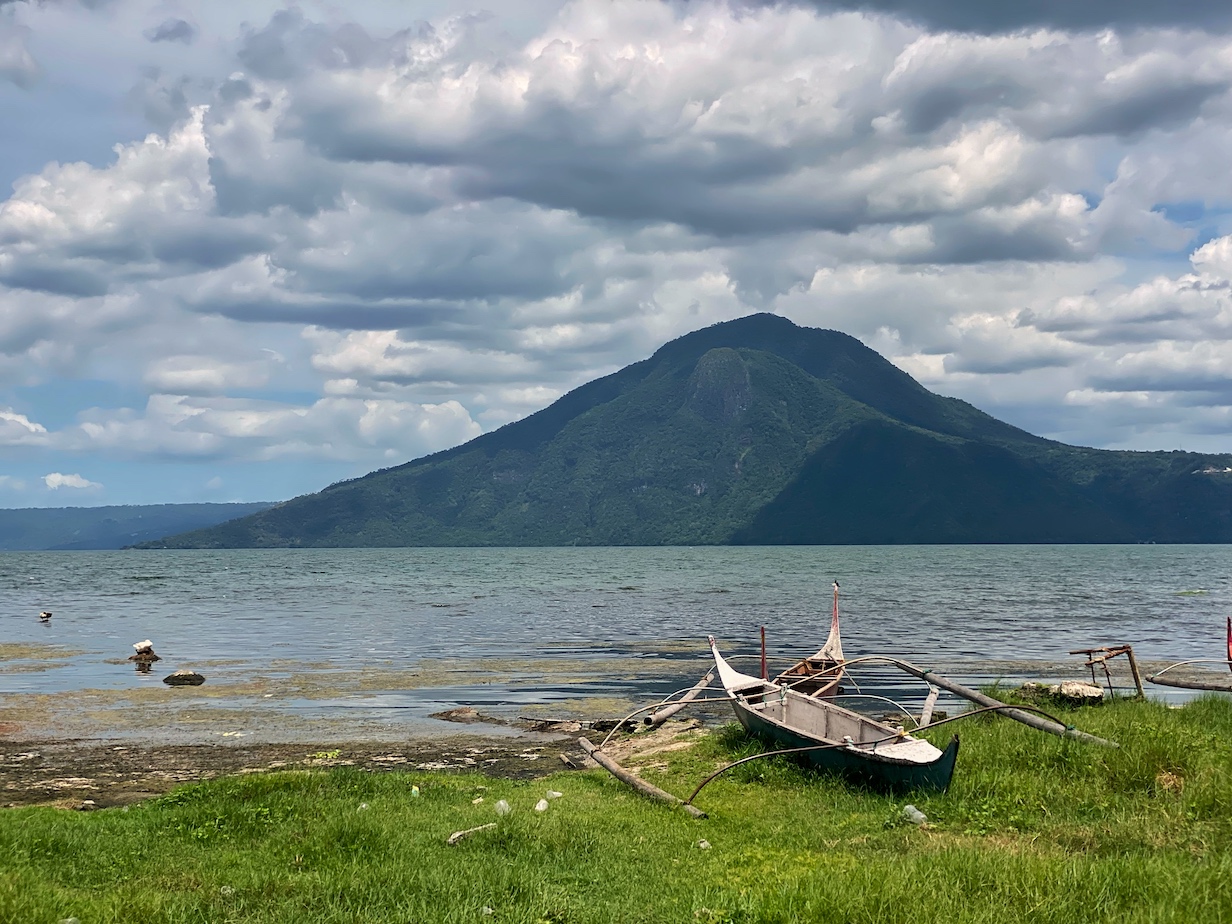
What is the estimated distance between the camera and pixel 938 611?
2891 inches

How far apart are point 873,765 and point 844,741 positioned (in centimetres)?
117

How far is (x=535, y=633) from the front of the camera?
62.6m

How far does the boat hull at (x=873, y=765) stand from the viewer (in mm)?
17469

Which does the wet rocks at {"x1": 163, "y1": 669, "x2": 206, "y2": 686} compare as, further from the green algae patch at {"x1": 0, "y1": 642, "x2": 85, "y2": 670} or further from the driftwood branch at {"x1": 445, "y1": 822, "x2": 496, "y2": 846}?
the driftwood branch at {"x1": 445, "y1": 822, "x2": 496, "y2": 846}

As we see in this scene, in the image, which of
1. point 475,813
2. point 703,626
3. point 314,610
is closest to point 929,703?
point 475,813

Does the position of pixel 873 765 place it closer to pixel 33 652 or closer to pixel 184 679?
pixel 184 679

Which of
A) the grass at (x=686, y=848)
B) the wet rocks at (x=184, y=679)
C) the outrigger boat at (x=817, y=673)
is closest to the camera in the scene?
the grass at (x=686, y=848)

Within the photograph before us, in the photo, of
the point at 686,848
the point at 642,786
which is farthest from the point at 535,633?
the point at 686,848

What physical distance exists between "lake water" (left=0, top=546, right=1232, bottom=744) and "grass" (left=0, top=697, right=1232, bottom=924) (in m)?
15.4

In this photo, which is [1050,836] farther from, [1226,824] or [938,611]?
[938,611]

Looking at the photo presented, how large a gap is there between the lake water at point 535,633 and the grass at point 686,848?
15.4 meters

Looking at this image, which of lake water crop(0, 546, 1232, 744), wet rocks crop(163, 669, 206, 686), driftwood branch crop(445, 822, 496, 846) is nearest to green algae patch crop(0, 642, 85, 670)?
lake water crop(0, 546, 1232, 744)

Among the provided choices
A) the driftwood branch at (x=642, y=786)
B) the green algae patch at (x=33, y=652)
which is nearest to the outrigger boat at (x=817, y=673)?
the driftwood branch at (x=642, y=786)

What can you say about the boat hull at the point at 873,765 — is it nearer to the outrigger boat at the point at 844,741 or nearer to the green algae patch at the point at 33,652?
the outrigger boat at the point at 844,741
